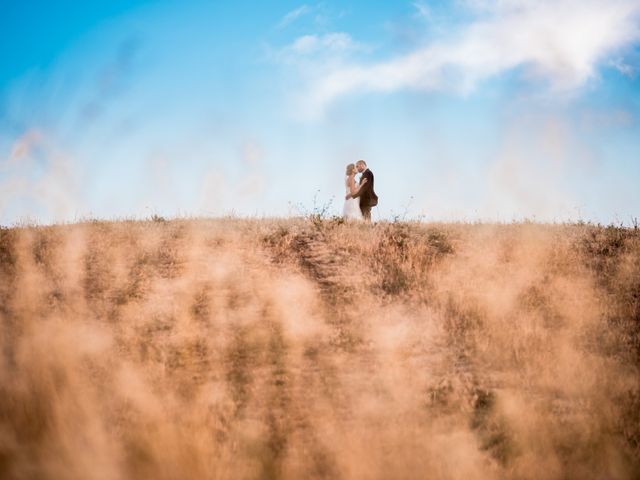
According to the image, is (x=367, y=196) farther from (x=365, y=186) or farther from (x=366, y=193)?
(x=365, y=186)

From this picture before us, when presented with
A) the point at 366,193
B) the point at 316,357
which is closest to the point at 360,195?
the point at 366,193

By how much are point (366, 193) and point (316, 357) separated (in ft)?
27.4

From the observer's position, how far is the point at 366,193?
1461 centimetres

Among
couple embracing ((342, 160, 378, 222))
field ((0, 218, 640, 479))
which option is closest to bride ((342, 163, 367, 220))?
couple embracing ((342, 160, 378, 222))

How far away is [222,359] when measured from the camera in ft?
22.4

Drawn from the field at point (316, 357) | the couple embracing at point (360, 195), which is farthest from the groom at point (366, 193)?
the field at point (316, 357)

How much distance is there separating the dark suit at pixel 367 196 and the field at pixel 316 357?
378 cm

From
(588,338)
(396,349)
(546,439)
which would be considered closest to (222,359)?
(396,349)

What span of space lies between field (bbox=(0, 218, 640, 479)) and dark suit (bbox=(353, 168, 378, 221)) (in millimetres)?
3778

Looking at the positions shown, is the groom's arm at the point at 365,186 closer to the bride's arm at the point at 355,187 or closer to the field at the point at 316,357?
the bride's arm at the point at 355,187

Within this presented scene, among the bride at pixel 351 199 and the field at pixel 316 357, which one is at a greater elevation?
the bride at pixel 351 199

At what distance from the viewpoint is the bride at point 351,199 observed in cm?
1447

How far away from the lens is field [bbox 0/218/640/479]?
516 cm

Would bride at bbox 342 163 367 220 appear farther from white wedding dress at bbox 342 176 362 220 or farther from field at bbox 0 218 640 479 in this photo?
field at bbox 0 218 640 479
